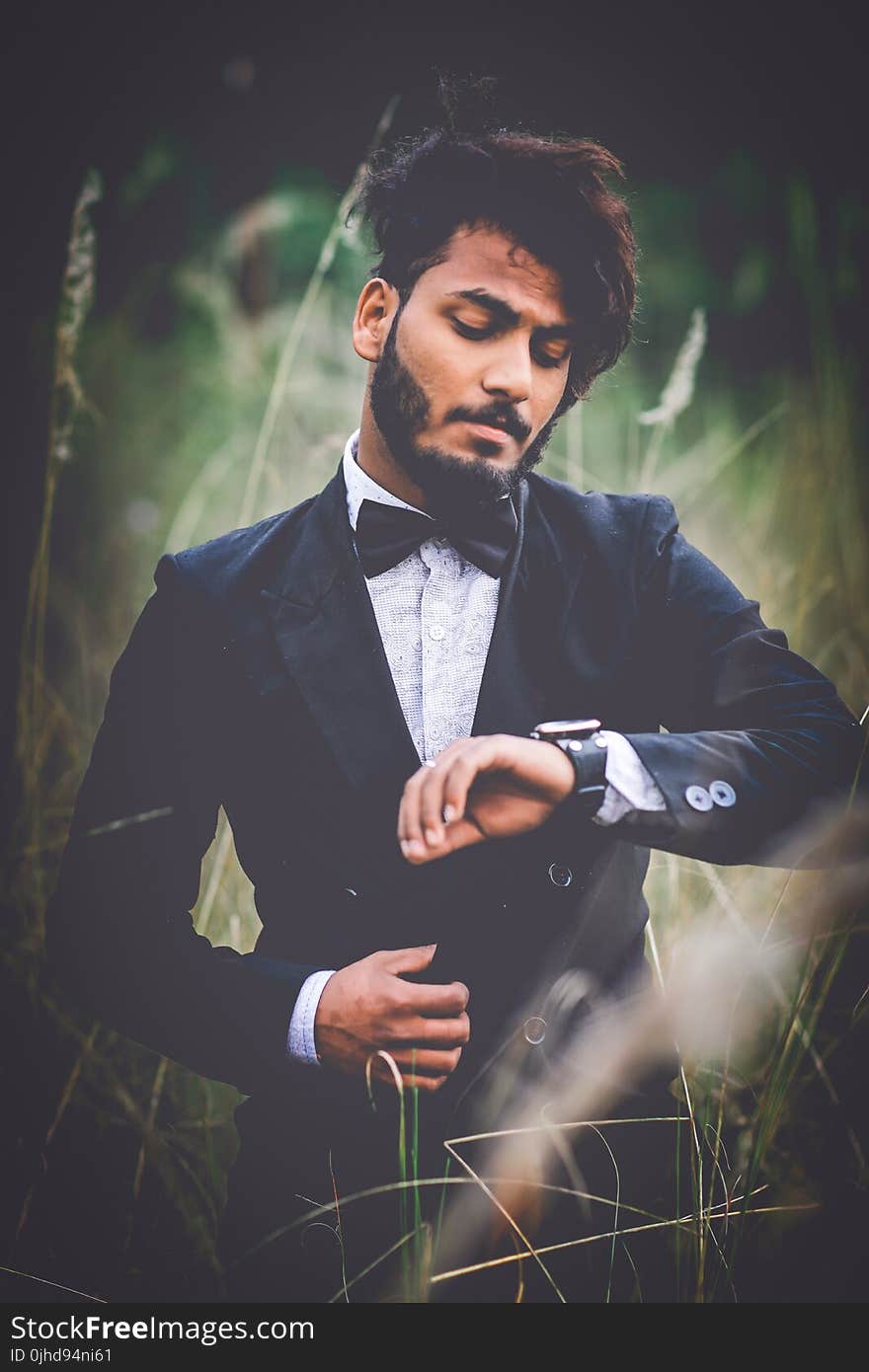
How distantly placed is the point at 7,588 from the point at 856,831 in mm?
1370

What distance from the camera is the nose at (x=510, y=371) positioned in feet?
4.19

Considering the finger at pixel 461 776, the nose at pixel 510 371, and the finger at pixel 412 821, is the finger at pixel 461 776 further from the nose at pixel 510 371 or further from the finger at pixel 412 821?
the nose at pixel 510 371

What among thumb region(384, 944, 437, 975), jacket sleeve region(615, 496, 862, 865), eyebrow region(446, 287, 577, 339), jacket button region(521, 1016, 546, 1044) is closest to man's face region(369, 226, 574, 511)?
eyebrow region(446, 287, 577, 339)

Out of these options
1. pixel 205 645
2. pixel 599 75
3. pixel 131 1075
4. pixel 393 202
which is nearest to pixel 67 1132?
pixel 131 1075

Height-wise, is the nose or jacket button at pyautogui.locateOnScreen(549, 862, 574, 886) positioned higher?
the nose

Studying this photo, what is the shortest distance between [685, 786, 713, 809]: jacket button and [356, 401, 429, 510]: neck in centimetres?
52

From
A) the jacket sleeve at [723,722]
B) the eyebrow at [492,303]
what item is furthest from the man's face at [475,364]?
the jacket sleeve at [723,722]

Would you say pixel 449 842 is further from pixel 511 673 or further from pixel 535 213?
pixel 535 213

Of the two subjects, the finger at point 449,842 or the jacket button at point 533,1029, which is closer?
the finger at point 449,842

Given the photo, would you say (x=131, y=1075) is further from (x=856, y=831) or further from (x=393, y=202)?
(x=393, y=202)

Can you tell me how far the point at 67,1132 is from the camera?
5.29ft

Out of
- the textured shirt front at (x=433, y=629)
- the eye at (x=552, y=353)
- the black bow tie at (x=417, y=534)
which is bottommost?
the textured shirt front at (x=433, y=629)

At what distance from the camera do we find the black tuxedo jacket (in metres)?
1.33

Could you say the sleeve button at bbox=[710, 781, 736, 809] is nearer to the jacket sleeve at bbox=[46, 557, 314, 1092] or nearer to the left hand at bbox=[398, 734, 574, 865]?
the left hand at bbox=[398, 734, 574, 865]
